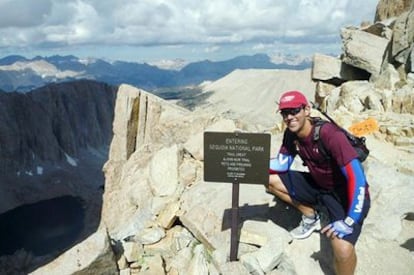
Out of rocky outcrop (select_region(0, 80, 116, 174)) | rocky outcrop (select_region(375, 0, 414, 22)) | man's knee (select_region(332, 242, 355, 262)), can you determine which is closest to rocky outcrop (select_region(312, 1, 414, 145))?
rocky outcrop (select_region(375, 0, 414, 22))

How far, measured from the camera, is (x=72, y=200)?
95750 mm

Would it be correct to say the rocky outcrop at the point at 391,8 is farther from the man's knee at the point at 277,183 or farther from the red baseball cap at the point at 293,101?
the red baseball cap at the point at 293,101

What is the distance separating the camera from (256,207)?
8.81 metres

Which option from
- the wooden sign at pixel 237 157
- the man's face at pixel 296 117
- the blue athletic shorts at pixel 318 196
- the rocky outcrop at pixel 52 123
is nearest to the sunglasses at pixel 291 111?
the man's face at pixel 296 117

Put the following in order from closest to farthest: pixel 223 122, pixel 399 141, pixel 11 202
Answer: pixel 399 141
pixel 223 122
pixel 11 202

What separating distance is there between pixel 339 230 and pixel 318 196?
92cm

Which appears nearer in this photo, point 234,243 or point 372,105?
point 234,243

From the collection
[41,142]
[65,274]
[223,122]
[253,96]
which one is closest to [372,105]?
[223,122]

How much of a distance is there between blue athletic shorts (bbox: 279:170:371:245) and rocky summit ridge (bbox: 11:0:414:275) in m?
0.81

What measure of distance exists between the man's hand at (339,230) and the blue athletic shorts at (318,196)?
2.6 inches

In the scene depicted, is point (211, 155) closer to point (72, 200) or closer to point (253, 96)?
point (72, 200)

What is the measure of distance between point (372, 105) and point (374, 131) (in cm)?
294

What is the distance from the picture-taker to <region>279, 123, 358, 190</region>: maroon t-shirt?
19.1 feet

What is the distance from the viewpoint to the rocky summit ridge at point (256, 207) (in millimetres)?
7227
